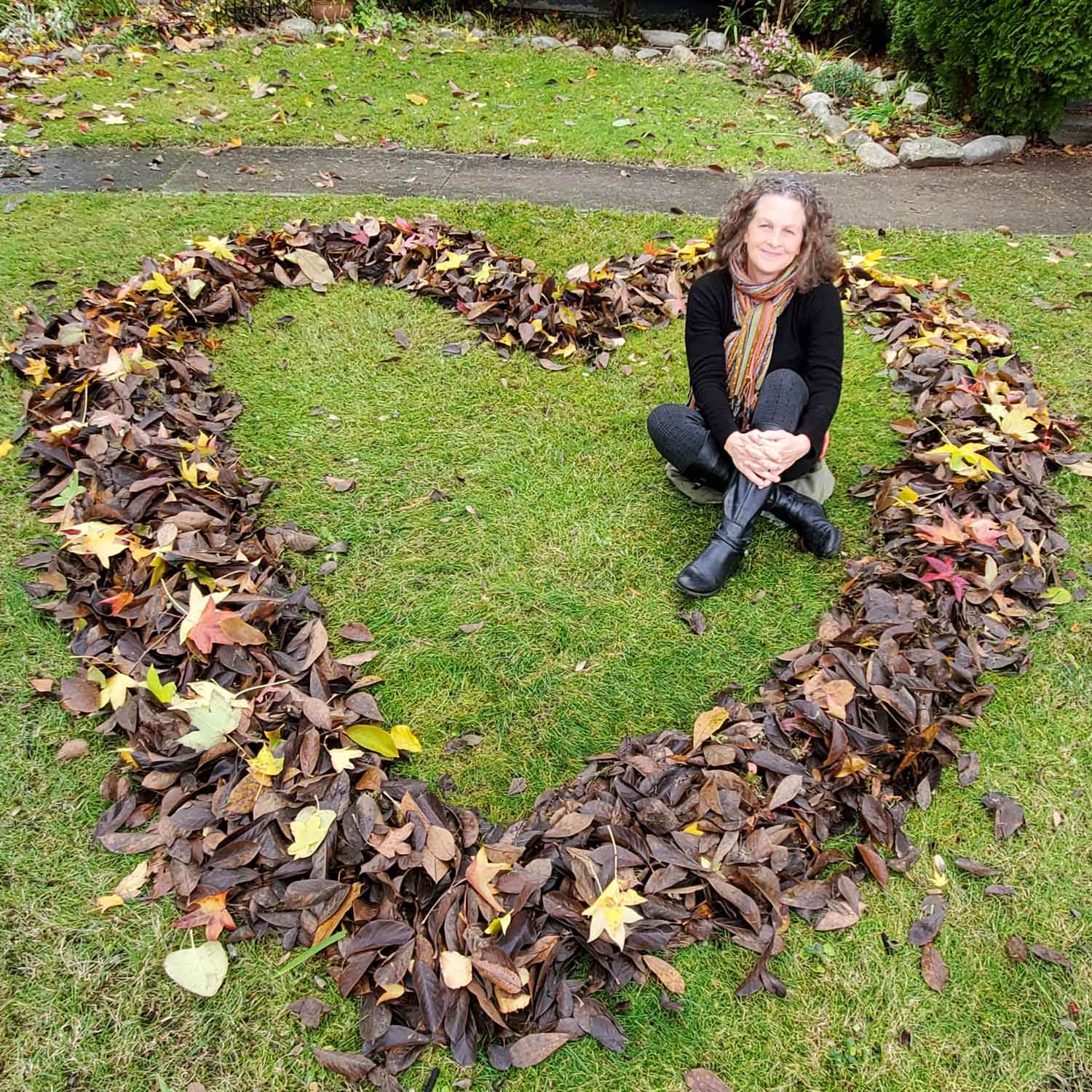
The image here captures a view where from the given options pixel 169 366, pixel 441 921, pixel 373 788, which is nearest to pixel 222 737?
pixel 373 788

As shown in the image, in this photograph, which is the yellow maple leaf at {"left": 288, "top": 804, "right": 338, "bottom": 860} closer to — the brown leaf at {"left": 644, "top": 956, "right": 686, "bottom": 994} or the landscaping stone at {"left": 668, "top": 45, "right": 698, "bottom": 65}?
the brown leaf at {"left": 644, "top": 956, "right": 686, "bottom": 994}

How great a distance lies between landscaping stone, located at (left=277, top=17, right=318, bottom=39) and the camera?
25.8 ft

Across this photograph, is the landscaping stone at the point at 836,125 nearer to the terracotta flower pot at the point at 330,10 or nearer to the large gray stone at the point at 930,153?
the large gray stone at the point at 930,153

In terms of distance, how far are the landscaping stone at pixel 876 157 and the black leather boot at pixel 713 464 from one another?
4.06 metres

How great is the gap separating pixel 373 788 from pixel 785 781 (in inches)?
44.5

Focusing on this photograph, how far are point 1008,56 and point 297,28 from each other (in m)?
6.31

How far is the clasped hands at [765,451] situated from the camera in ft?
8.86

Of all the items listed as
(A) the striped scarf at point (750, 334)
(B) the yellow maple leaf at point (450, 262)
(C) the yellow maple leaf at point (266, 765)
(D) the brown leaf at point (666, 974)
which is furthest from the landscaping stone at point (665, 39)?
(D) the brown leaf at point (666, 974)

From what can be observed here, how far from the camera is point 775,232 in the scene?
264cm

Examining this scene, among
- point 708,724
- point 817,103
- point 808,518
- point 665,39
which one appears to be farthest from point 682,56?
point 708,724

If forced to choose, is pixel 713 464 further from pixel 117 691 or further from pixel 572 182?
pixel 572 182

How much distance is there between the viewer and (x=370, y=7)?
26.8 feet

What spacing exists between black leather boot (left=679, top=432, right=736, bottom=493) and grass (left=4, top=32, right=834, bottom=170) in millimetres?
3634

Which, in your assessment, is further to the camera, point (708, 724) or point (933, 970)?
point (708, 724)
